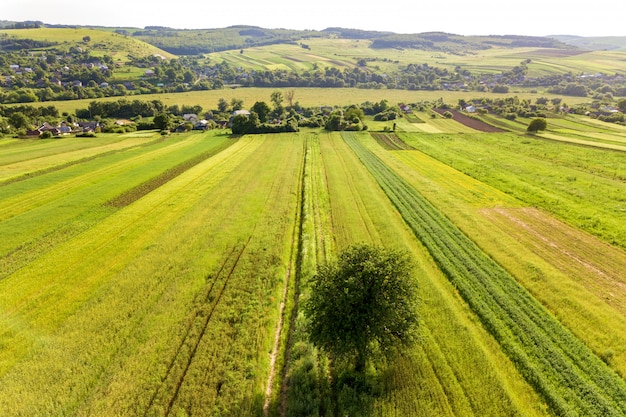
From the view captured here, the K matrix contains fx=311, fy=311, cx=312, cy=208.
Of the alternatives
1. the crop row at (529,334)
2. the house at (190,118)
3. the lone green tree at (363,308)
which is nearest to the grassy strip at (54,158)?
the house at (190,118)

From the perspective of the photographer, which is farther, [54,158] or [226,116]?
[226,116]

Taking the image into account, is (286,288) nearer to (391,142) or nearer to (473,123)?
(391,142)

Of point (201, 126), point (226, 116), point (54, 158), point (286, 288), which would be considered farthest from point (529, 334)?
point (226, 116)

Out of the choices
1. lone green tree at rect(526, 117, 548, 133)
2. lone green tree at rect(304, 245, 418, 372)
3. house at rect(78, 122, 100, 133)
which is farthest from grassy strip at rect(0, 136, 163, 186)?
lone green tree at rect(526, 117, 548, 133)

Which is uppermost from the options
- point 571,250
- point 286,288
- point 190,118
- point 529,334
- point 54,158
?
point 190,118

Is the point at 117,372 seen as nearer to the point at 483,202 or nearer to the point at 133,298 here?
the point at 133,298

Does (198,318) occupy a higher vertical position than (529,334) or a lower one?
lower

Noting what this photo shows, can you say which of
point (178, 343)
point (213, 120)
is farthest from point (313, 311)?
point (213, 120)
